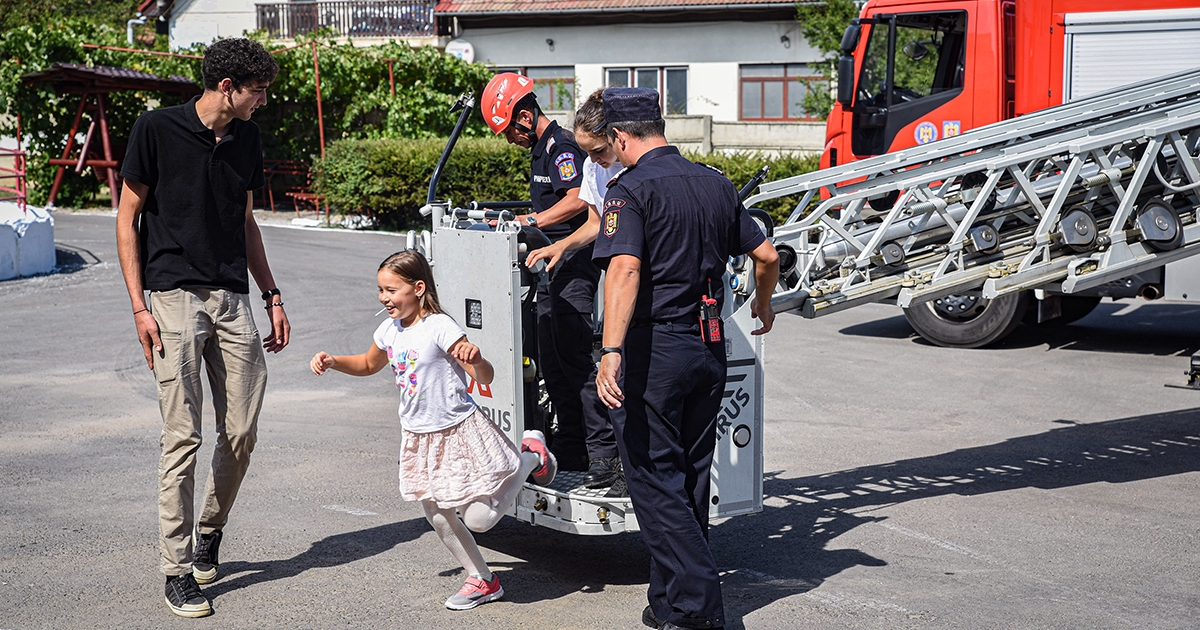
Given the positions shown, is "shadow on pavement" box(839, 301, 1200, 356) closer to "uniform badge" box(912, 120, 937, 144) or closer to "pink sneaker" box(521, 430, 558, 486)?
"uniform badge" box(912, 120, 937, 144)

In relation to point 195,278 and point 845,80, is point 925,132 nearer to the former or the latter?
point 845,80

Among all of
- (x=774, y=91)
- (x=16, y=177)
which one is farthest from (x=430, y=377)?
(x=774, y=91)

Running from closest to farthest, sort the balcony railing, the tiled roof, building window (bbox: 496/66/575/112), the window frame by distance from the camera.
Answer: the tiled roof, building window (bbox: 496/66/575/112), the window frame, the balcony railing

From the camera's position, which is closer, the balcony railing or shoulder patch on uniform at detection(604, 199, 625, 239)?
shoulder patch on uniform at detection(604, 199, 625, 239)

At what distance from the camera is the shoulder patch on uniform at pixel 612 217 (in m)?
3.95

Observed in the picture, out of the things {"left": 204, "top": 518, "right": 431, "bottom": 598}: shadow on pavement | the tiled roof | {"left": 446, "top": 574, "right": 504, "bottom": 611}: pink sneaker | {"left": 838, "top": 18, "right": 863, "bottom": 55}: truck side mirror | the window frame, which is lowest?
{"left": 204, "top": 518, "right": 431, "bottom": 598}: shadow on pavement

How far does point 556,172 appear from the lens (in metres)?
4.95

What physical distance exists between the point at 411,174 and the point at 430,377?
1650 centimetres

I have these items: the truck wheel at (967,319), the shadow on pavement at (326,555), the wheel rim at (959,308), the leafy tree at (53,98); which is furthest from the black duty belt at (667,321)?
the leafy tree at (53,98)

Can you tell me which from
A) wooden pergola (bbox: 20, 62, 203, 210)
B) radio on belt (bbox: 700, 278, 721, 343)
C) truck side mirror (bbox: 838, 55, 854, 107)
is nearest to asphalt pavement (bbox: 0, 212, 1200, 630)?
radio on belt (bbox: 700, 278, 721, 343)

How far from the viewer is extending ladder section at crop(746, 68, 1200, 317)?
5.92 meters

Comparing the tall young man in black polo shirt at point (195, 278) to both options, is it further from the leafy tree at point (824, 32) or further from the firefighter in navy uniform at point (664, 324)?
the leafy tree at point (824, 32)

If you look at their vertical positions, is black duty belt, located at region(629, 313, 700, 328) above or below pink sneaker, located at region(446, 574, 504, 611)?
above

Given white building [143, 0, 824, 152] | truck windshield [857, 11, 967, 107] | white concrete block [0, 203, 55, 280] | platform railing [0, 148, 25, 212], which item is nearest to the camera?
truck windshield [857, 11, 967, 107]
